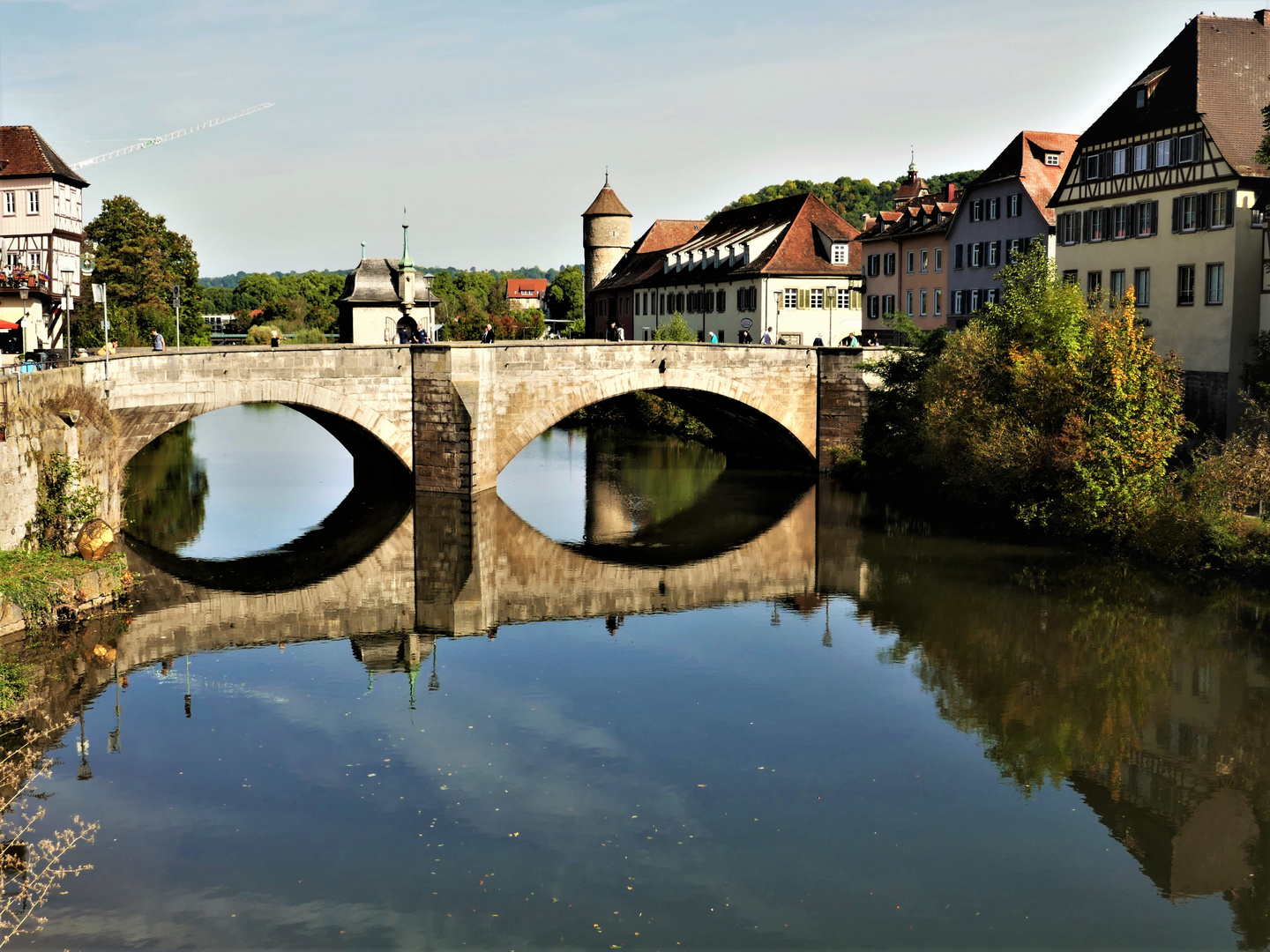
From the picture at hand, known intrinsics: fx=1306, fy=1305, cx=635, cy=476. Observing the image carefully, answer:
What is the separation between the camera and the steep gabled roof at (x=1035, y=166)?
161ft

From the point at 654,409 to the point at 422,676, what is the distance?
39433 millimetres

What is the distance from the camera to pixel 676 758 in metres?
17.3

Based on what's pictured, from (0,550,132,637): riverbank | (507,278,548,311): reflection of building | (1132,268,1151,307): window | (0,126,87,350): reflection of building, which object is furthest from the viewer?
(507,278,548,311): reflection of building

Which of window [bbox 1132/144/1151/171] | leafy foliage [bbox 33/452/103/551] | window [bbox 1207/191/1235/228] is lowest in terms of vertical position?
leafy foliage [bbox 33/452/103/551]

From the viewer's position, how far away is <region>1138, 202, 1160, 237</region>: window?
126 ft

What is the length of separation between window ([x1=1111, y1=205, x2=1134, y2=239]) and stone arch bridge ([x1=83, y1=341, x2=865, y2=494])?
8.87 metres

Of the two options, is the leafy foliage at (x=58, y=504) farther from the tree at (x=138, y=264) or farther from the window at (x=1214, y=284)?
the tree at (x=138, y=264)

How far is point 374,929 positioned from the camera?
12.8 metres

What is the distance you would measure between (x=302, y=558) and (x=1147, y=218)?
85.6 feet

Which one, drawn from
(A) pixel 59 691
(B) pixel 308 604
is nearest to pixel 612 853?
(A) pixel 59 691

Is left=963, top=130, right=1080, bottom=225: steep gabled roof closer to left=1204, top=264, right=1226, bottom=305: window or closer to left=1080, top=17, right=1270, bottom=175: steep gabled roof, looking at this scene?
left=1080, top=17, right=1270, bottom=175: steep gabled roof

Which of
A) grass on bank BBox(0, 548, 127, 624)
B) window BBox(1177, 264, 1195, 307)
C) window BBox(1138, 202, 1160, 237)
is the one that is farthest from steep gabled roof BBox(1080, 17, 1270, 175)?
grass on bank BBox(0, 548, 127, 624)

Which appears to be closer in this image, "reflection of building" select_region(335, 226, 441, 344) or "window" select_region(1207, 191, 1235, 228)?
Result: "window" select_region(1207, 191, 1235, 228)

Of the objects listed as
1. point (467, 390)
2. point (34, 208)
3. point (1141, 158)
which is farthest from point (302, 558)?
point (1141, 158)
